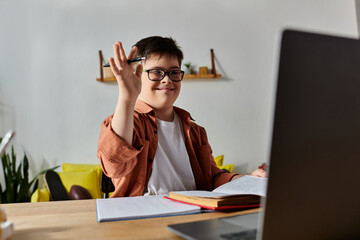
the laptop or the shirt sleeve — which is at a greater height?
the laptop

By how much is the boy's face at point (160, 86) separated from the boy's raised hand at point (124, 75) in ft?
1.35

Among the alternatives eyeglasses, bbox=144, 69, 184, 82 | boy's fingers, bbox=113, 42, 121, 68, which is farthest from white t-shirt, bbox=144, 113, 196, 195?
boy's fingers, bbox=113, 42, 121, 68

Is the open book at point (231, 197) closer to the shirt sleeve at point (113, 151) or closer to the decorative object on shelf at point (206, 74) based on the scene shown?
the shirt sleeve at point (113, 151)

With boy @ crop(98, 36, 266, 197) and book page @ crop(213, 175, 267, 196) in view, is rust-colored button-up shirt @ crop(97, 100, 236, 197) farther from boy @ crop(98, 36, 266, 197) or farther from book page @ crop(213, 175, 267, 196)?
book page @ crop(213, 175, 267, 196)

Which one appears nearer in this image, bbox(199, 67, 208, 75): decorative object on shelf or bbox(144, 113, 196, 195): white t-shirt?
bbox(144, 113, 196, 195): white t-shirt

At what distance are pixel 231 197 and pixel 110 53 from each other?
290 cm

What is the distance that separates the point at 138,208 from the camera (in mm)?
880

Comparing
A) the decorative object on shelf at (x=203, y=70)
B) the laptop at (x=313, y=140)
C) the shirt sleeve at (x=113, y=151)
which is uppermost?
the decorative object on shelf at (x=203, y=70)

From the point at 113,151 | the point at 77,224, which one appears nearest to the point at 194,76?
the point at 113,151

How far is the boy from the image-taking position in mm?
1103

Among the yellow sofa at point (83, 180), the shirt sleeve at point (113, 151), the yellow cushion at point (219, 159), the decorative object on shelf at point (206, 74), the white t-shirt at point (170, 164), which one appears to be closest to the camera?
the shirt sleeve at point (113, 151)

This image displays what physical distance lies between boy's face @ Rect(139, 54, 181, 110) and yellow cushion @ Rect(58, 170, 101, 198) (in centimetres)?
172

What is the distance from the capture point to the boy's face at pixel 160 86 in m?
1.47

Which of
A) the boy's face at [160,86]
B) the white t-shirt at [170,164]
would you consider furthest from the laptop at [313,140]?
the boy's face at [160,86]
